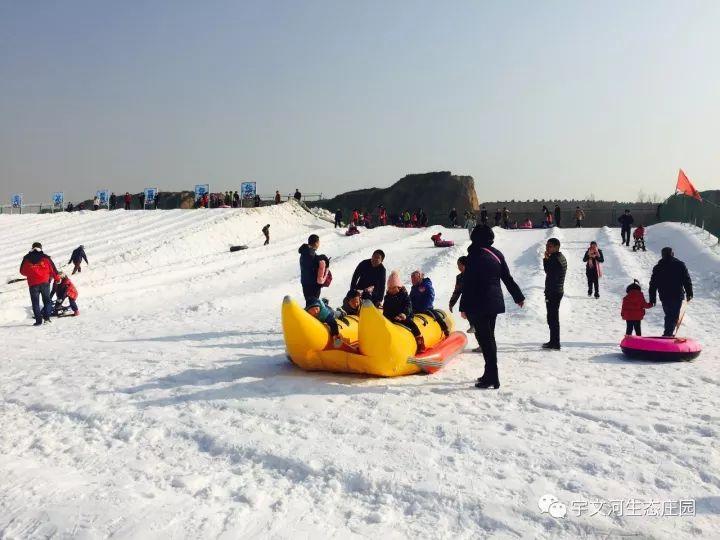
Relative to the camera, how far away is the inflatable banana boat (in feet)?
18.5

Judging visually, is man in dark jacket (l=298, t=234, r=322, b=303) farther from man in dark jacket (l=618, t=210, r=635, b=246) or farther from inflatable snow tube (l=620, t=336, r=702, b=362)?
man in dark jacket (l=618, t=210, r=635, b=246)

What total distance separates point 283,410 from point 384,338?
1237mm

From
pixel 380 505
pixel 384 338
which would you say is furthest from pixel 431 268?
pixel 380 505

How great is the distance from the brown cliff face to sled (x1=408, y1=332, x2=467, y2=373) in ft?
132

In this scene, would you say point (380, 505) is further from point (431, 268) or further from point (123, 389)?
point (431, 268)

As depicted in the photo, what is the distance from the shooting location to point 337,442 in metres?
4.26

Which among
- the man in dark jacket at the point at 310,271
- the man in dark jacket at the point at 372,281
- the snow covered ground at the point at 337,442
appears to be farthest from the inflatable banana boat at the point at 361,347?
the man in dark jacket at the point at 310,271

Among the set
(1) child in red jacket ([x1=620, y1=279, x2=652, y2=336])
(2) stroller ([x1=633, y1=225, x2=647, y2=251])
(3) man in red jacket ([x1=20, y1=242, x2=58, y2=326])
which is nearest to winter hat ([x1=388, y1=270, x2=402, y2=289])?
(1) child in red jacket ([x1=620, y1=279, x2=652, y2=336])

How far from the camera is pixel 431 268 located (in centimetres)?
1820

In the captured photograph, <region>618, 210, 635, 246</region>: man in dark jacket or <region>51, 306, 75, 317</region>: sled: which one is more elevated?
<region>618, 210, 635, 246</region>: man in dark jacket

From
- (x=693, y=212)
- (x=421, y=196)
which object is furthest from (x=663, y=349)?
(x=421, y=196)

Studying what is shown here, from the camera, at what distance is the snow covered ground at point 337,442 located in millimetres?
3275

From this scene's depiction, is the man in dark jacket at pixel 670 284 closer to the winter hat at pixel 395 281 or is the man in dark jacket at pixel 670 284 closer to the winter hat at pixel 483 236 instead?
the winter hat at pixel 483 236

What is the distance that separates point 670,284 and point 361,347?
4987 mm
